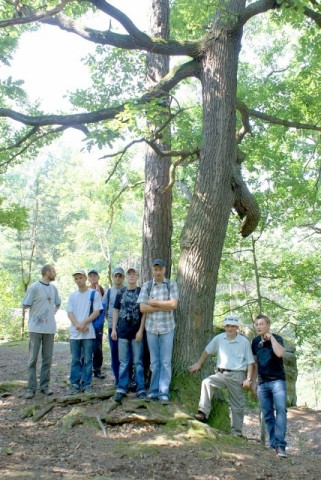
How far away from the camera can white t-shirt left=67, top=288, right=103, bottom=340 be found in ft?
22.8

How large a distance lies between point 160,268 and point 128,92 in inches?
217

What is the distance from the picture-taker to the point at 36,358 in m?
7.01

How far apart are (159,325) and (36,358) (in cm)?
212

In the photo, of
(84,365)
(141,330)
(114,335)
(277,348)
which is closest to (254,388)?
(277,348)

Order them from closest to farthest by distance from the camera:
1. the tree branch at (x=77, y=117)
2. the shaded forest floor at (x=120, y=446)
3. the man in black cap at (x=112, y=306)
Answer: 1. the shaded forest floor at (x=120, y=446)
2. the tree branch at (x=77, y=117)
3. the man in black cap at (x=112, y=306)

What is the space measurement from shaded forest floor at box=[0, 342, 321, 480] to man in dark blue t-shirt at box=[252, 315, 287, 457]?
51 centimetres

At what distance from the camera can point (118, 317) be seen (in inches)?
261

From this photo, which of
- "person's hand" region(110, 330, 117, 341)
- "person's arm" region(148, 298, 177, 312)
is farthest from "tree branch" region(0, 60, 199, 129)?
"person's hand" region(110, 330, 117, 341)

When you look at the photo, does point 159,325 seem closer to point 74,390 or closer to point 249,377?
point 249,377

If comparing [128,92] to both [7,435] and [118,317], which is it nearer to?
[118,317]

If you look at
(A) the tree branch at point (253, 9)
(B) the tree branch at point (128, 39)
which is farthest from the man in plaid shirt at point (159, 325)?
(A) the tree branch at point (253, 9)

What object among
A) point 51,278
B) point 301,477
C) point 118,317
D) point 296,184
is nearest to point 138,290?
point 118,317

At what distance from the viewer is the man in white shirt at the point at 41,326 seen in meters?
6.95

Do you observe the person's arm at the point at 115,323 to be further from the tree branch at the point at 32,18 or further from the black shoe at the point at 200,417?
the tree branch at the point at 32,18
